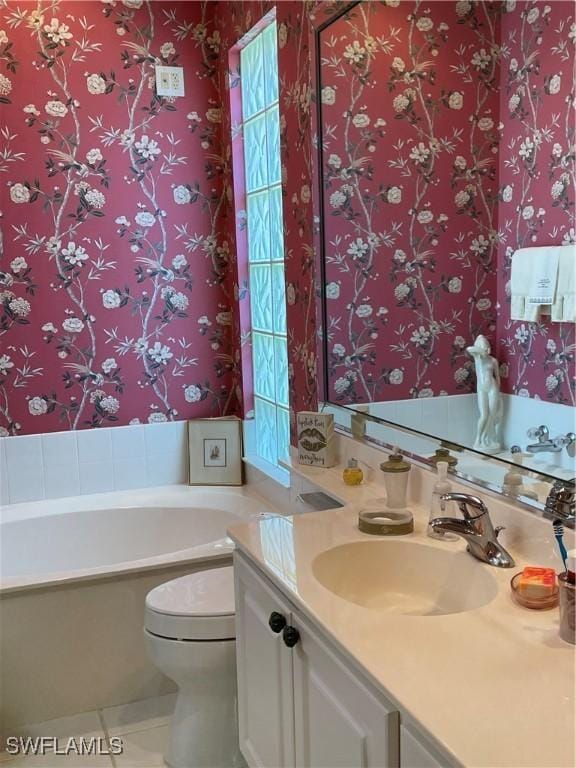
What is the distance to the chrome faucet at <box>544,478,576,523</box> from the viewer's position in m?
1.47

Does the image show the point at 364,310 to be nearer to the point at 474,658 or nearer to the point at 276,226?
the point at 276,226

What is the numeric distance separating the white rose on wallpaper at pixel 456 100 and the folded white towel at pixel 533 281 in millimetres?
428

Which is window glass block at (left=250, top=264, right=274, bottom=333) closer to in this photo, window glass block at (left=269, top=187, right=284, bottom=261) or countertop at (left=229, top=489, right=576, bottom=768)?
window glass block at (left=269, top=187, right=284, bottom=261)

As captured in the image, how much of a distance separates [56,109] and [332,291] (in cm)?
151

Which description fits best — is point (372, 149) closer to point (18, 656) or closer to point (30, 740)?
point (18, 656)

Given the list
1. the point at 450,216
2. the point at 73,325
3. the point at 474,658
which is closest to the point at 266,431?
the point at 73,325

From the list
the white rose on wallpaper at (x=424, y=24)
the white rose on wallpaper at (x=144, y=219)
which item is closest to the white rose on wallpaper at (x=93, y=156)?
the white rose on wallpaper at (x=144, y=219)

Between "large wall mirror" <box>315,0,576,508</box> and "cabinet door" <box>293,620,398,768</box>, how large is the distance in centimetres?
58

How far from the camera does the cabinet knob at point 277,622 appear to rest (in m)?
1.55

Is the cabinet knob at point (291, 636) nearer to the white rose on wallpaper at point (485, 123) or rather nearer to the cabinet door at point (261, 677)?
the cabinet door at point (261, 677)

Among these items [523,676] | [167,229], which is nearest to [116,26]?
[167,229]

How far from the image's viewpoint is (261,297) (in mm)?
3320

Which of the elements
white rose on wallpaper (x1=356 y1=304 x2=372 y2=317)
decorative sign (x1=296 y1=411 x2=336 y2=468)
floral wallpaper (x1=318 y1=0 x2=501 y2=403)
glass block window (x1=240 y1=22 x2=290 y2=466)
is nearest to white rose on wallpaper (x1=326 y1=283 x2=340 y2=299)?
floral wallpaper (x1=318 y1=0 x2=501 y2=403)

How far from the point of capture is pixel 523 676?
1.14 meters
